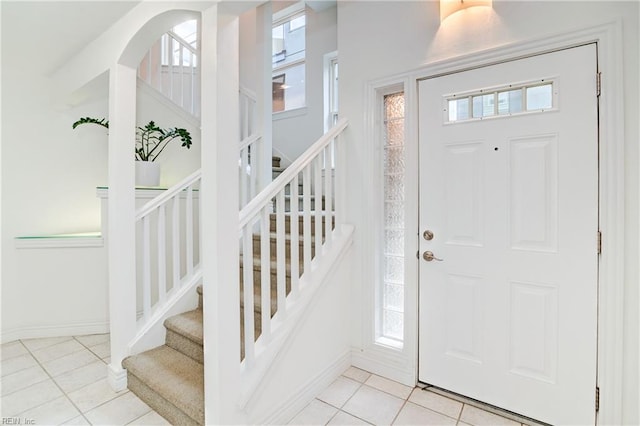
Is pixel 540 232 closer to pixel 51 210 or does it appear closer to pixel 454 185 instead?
pixel 454 185

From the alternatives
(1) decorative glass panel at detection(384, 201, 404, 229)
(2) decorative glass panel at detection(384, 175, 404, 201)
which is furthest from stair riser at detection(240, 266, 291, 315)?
(2) decorative glass panel at detection(384, 175, 404, 201)

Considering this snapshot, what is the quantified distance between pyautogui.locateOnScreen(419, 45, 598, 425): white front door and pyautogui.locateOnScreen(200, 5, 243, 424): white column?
1.19 meters

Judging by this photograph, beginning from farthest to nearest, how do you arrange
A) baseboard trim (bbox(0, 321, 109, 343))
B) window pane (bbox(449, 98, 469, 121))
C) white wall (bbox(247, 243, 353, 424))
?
baseboard trim (bbox(0, 321, 109, 343)), window pane (bbox(449, 98, 469, 121)), white wall (bbox(247, 243, 353, 424))

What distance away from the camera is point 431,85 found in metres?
2.01

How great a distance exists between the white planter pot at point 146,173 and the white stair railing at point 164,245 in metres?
0.28

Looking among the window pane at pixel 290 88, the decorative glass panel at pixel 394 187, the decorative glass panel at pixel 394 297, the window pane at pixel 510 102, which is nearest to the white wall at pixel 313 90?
the window pane at pixel 290 88

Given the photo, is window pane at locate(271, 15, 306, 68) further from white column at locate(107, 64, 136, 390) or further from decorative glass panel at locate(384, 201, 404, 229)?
decorative glass panel at locate(384, 201, 404, 229)

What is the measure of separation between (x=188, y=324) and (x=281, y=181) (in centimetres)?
119

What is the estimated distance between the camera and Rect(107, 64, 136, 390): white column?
6.68 feet

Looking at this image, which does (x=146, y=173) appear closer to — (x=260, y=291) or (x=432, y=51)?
(x=260, y=291)

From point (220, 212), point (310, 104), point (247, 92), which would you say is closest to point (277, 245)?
point (220, 212)

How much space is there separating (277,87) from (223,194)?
379 centimetres

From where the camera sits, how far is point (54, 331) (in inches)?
114

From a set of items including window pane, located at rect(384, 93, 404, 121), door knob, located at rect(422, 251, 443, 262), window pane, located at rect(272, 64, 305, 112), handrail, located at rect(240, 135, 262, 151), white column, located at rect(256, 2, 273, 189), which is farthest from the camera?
window pane, located at rect(272, 64, 305, 112)
